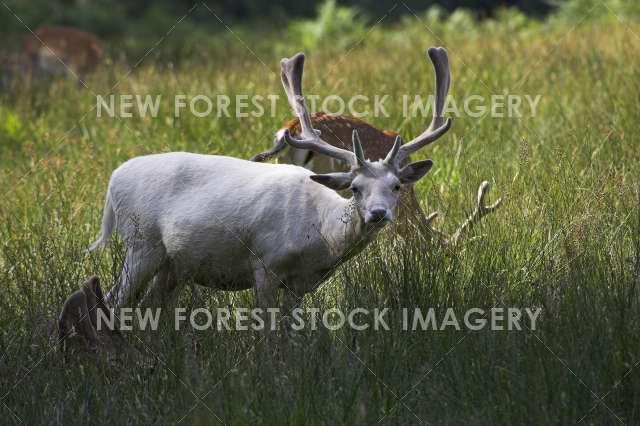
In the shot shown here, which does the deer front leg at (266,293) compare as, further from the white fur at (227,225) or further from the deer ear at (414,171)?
the deer ear at (414,171)

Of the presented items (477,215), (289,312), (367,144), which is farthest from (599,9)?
(289,312)

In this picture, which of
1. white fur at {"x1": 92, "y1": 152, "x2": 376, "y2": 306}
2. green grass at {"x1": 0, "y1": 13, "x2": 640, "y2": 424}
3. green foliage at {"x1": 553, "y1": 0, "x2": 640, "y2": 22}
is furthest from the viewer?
green foliage at {"x1": 553, "y1": 0, "x2": 640, "y2": 22}

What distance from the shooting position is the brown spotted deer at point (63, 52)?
12766mm

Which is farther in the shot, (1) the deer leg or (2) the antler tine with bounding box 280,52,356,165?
(2) the antler tine with bounding box 280,52,356,165

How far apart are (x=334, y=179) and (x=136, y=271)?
1072 millimetres

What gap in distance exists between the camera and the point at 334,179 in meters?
4.55

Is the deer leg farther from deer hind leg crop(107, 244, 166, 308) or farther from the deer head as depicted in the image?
deer hind leg crop(107, 244, 166, 308)

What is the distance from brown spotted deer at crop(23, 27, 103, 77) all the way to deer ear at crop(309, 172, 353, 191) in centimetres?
819

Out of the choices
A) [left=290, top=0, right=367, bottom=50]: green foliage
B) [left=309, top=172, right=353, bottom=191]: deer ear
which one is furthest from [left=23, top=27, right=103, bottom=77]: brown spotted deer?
[left=309, top=172, right=353, bottom=191]: deer ear

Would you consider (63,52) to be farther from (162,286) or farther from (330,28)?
(162,286)

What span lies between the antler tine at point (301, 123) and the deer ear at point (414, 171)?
0.73 feet

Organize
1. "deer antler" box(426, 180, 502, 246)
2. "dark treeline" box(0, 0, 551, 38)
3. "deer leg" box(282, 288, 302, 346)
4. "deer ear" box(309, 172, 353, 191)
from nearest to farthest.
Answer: "deer leg" box(282, 288, 302, 346) → "deer ear" box(309, 172, 353, 191) → "deer antler" box(426, 180, 502, 246) → "dark treeline" box(0, 0, 551, 38)

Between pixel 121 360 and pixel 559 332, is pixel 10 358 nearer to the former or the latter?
pixel 121 360

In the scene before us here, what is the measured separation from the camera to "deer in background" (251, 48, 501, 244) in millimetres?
5188
